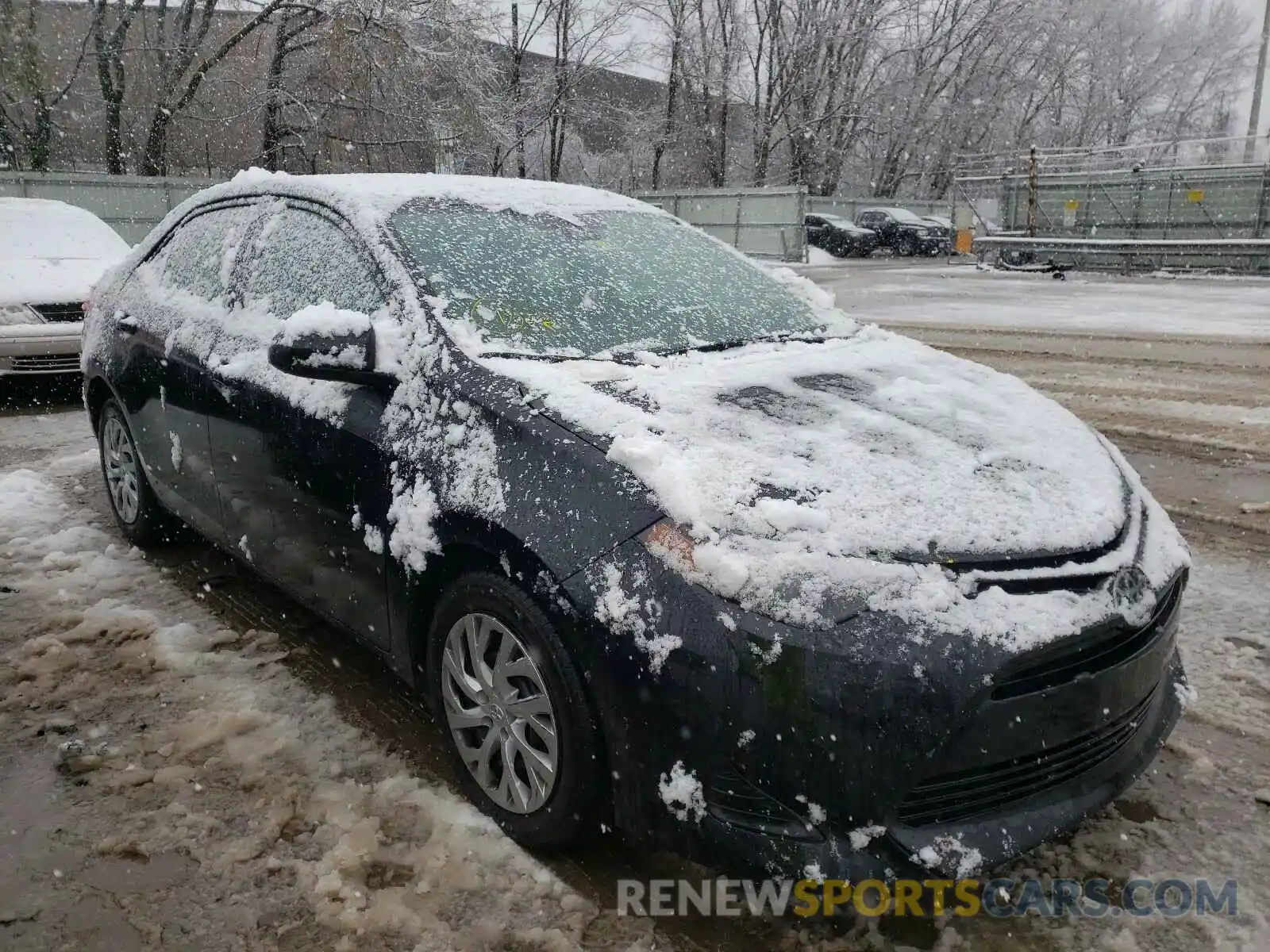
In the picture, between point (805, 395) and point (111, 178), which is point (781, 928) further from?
point (111, 178)

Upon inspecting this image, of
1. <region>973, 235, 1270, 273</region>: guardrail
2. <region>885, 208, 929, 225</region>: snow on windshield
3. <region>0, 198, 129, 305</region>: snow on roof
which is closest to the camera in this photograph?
<region>0, 198, 129, 305</region>: snow on roof

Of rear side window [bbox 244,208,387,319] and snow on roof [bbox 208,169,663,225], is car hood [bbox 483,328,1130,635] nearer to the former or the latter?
rear side window [bbox 244,208,387,319]

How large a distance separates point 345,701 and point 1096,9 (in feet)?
169

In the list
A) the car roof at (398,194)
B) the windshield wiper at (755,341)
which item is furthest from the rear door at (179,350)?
the windshield wiper at (755,341)

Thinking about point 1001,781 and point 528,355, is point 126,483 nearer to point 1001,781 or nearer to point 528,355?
point 528,355

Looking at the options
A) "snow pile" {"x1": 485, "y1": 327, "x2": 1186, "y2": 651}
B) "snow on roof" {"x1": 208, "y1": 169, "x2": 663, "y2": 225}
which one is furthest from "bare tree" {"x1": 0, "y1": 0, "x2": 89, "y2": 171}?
"snow pile" {"x1": 485, "y1": 327, "x2": 1186, "y2": 651}

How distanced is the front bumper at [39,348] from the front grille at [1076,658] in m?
7.90

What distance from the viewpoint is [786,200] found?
85.4 feet

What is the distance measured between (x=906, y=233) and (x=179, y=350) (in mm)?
29705

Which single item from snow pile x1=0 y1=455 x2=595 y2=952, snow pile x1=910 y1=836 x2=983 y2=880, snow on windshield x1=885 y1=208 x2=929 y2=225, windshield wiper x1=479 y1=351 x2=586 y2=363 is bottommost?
snow pile x1=0 y1=455 x2=595 y2=952

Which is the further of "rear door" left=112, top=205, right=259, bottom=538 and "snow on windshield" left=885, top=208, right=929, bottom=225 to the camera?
"snow on windshield" left=885, top=208, right=929, bottom=225

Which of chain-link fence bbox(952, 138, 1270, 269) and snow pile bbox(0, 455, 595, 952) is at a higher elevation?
chain-link fence bbox(952, 138, 1270, 269)

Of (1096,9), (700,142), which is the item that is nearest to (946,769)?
(700,142)

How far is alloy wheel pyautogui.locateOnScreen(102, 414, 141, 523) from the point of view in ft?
14.4
